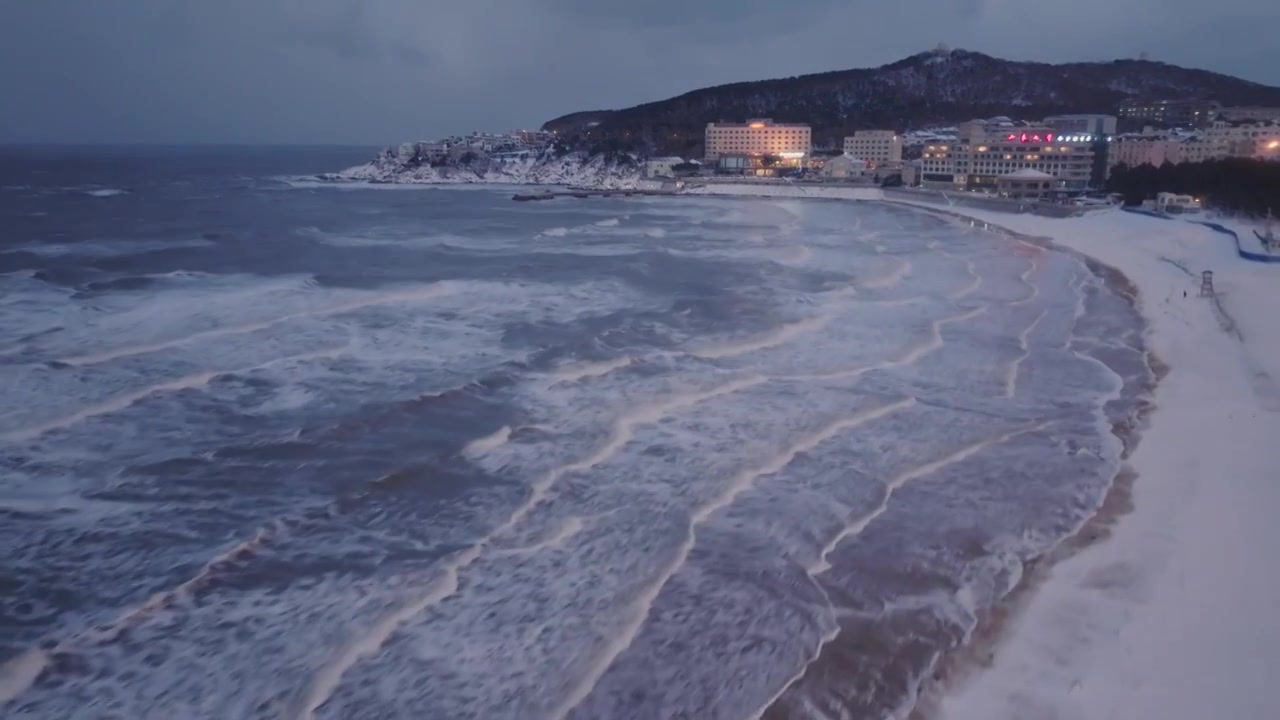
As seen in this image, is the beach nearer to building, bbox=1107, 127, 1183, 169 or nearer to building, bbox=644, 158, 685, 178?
building, bbox=1107, 127, 1183, 169

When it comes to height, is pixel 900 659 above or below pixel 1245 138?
below

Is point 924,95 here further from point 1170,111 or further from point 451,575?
A: point 451,575

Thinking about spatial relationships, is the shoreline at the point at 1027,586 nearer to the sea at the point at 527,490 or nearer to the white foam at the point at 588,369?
the sea at the point at 527,490

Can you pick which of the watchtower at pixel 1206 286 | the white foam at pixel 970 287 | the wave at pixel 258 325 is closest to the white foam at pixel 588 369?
the wave at pixel 258 325

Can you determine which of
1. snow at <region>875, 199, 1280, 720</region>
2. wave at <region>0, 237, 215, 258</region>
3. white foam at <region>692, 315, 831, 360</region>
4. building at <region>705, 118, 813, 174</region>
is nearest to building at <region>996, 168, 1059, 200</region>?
building at <region>705, 118, 813, 174</region>

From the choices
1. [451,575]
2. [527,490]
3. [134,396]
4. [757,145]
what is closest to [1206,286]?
[527,490]
